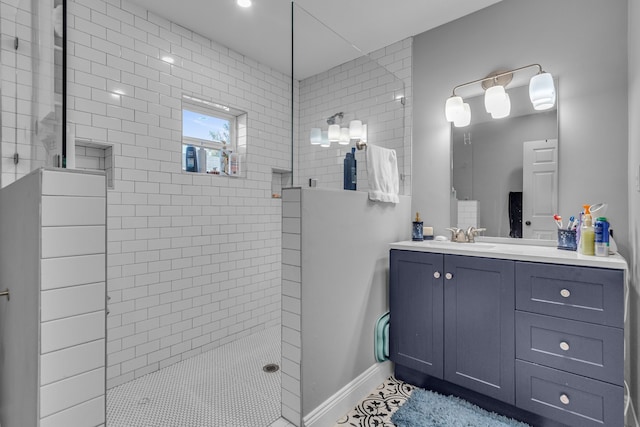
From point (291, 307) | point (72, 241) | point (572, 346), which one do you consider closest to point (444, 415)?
point (572, 346)

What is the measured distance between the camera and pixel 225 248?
2887 millimetres

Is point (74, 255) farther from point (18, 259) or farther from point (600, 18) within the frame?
point (600, 18)

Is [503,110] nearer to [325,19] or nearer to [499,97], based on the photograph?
[499,97]

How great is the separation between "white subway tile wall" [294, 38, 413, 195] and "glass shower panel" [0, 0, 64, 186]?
1.06 metres

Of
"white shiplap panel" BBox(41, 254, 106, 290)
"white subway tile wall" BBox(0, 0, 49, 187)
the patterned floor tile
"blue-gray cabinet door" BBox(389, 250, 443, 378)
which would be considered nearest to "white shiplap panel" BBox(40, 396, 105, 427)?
"white shiplap panel" BBox(41, 254, 106, 290)

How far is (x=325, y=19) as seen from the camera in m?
2.49

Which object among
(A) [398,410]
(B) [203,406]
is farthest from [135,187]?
(A) [398,410]

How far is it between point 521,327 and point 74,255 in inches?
79.6

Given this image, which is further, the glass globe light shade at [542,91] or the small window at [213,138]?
the small window at [213,138]

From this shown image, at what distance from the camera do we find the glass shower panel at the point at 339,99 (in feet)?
5.82

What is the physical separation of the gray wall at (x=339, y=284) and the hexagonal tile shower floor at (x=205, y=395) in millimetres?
426

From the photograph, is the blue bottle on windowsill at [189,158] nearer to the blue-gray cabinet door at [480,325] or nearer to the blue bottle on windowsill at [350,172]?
the blue bottle on windowsill at [350,172]

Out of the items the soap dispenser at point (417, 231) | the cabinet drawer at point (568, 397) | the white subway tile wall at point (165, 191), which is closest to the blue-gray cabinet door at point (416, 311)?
the soap dispenser at point (417, 231)

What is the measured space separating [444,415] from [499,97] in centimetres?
211
